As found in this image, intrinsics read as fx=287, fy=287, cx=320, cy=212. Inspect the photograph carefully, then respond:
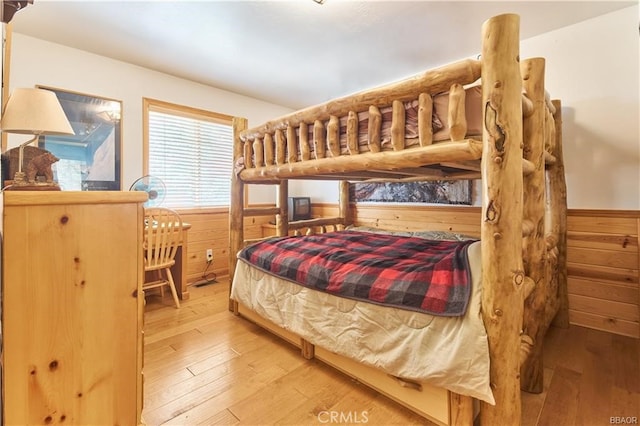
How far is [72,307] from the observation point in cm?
79

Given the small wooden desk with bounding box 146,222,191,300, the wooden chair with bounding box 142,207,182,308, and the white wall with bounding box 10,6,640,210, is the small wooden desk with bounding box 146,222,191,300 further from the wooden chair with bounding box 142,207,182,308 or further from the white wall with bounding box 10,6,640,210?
the white wall with bounding box 10,6,640,210

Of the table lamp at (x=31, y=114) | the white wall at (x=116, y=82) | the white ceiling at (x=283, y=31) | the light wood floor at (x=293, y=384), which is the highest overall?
the white ceiling at (x=283, y=31)

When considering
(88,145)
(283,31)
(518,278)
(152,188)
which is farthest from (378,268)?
(88,145)

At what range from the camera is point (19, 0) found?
0.91 metres

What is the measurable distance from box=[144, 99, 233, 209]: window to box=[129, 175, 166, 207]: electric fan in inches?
12.2

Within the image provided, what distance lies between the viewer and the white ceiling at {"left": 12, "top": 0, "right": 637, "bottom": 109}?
201cm

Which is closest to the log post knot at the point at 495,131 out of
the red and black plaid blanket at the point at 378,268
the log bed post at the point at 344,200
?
the red and black plaid blanket at the point at 378,268

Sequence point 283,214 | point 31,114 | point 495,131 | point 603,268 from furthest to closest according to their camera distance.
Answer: point 283,214
point 603,268
point 31,114
point 495,131

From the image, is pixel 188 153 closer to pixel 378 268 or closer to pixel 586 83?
pixel 378 268

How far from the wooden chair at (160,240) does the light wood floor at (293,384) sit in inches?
21.8

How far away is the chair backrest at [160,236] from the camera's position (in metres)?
2.43

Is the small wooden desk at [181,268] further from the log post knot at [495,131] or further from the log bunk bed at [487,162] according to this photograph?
the log post knot at [495,131]

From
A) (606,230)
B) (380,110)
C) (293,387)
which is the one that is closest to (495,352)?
(293,387)

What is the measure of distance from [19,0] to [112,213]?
750mm
